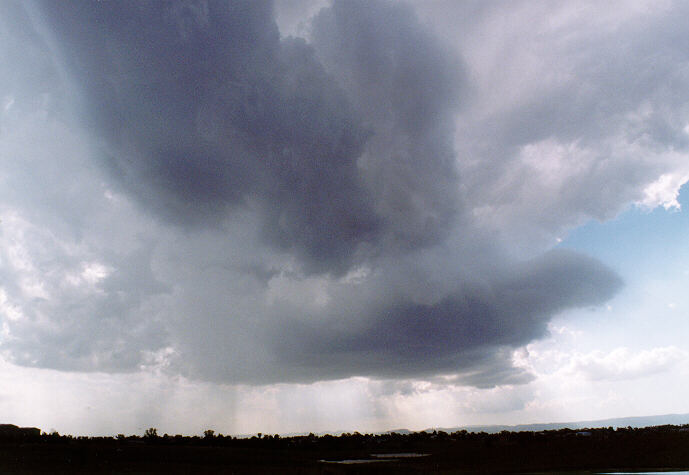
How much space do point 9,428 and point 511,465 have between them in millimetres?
142334

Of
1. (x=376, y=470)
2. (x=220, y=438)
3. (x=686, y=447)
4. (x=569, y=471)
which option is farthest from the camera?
(x=220, y=438)

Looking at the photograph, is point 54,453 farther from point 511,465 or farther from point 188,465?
point 511,465

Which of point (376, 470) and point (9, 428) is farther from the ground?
point (9, 428)

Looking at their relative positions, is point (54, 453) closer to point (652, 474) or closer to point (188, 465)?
point (188, 465)

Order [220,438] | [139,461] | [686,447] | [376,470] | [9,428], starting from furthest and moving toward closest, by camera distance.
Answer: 1. [220,438]
2. [9,428]
3. [686,447]
4. [139,461]
5. [376,470]

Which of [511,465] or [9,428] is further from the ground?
[9,428]

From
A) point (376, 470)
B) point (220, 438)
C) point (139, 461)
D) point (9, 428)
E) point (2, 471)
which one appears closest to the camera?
point (2, 471)

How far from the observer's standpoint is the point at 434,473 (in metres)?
70.9

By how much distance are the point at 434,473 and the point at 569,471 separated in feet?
63.3

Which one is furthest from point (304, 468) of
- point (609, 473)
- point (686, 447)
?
point (686, 447)

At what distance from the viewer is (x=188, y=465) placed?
78375mm

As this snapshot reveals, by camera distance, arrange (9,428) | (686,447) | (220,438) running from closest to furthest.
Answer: (686,447)
(9,428)
(220,438)

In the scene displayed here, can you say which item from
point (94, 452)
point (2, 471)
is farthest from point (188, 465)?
point (2, 471)

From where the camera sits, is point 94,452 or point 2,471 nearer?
point 2,471
